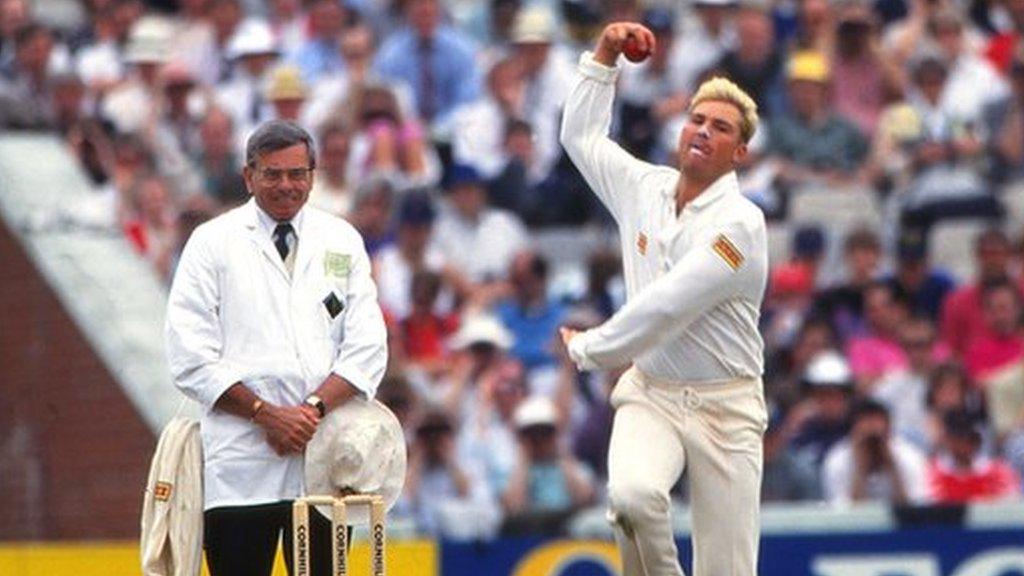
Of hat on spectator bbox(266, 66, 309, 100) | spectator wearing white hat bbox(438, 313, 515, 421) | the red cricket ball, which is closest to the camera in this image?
the red cricket ball

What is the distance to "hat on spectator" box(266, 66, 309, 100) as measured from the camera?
67.6 ft

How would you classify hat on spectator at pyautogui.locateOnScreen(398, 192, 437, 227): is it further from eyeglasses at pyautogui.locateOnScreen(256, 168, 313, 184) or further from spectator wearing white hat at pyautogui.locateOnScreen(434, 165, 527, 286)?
eyeglasses at pyautogui.locateOnScreen(256, 168, 313, 184)

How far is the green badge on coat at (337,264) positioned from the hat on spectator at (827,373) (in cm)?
619

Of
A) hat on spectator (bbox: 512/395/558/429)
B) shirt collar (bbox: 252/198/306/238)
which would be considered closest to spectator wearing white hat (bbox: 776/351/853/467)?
hat on spectator (bbox: 512/395/558/429)

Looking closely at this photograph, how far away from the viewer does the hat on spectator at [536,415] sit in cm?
1798

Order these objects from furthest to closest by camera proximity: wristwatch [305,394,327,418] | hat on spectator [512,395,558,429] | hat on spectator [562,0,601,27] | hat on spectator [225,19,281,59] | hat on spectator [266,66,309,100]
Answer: hat on spectator [562,0,601,27] < hat on spectator [225,19,281,59] < hat on spectator [266,66,309,100] < hat on spectator [512,395,558,429] < wristwatch [305,394,327,418]

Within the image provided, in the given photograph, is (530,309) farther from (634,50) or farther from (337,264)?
(337,264)

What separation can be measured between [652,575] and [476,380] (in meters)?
5.91

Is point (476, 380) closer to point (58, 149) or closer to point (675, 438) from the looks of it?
point (58, 149)

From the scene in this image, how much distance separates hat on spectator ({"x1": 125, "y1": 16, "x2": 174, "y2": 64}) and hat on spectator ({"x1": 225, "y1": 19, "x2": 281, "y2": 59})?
440mm

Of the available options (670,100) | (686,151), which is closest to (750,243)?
(686,151)

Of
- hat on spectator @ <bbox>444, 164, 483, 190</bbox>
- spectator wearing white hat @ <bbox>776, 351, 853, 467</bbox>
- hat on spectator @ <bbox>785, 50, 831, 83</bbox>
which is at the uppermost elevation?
hat on spectator @ <bbox>785, 50, 831, 83</bbox>

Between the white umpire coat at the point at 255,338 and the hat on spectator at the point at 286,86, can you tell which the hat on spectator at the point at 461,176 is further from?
the white umpire coat at the point at 255,338

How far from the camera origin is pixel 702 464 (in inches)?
512
